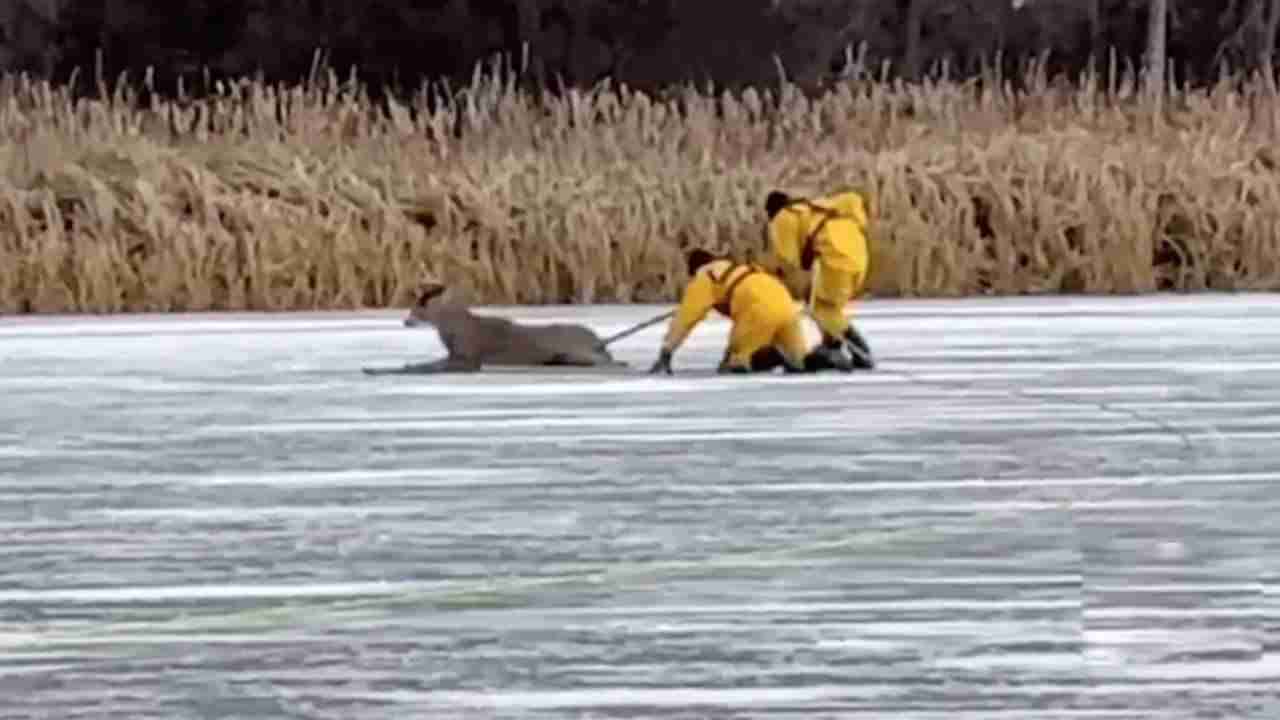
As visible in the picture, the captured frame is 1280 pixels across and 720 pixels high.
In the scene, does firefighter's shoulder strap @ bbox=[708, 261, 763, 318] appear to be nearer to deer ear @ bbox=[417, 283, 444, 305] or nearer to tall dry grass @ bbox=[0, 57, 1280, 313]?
deer ear @ bbox=[417, 283, 444, 305]

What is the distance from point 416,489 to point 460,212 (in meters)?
8.18

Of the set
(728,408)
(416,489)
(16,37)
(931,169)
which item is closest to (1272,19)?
(16,37)

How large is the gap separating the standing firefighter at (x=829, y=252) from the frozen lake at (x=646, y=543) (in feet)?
1.00

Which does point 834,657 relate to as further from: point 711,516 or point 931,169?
point 931,169

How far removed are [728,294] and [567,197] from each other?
201 inches

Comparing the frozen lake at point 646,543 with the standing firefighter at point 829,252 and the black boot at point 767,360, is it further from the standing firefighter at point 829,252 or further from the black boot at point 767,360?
the standing firefighter at point 829,252

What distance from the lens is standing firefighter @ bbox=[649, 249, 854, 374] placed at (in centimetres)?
932

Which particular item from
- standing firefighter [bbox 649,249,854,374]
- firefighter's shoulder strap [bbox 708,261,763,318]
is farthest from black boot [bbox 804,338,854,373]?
firefighter's shoulder strap [bbox 708,261,763,318]

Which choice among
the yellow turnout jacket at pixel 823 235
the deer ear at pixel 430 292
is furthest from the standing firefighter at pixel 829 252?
the deer ear at pixel 430 292

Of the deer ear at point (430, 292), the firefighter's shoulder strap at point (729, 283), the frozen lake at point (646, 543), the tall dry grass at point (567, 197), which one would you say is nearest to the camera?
the frozen lake at point (646, 543)

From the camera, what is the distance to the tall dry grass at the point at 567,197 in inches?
545

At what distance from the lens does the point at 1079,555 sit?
5.36 m

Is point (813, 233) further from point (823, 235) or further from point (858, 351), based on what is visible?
point (858, 351)

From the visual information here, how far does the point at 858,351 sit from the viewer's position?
9.54m
